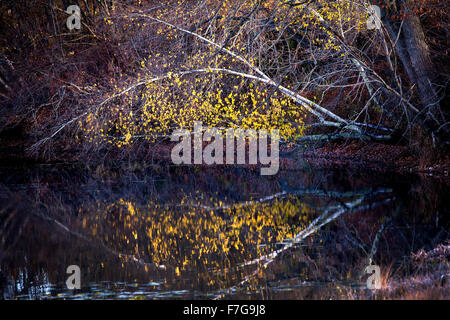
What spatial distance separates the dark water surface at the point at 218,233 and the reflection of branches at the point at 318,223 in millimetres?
22

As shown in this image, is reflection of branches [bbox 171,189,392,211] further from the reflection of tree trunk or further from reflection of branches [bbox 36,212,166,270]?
the reflection of tree trunk

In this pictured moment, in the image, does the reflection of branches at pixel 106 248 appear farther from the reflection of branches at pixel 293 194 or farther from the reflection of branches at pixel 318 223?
the reflection of branches at pixel 293 194

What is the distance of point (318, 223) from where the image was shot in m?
12.8

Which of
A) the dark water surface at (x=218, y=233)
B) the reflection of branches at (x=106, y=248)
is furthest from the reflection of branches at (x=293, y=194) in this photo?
the reflection of branches at (x=106, y=248)

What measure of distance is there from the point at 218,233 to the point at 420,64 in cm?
971

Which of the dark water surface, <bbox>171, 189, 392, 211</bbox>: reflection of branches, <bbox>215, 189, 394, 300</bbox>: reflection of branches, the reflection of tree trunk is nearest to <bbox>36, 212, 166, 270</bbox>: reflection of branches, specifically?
the dark water surface

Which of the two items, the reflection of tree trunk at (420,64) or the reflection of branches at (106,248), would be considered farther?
the reflection of tree trunk at (420,64)

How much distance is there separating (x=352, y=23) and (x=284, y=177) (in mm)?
4995

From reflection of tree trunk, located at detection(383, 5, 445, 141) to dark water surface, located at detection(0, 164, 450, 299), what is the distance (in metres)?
1.94

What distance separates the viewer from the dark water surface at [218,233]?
345 inches

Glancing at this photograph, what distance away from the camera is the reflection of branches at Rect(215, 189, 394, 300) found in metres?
9.74

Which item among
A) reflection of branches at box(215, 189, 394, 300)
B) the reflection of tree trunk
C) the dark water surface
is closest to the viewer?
the dark water surface

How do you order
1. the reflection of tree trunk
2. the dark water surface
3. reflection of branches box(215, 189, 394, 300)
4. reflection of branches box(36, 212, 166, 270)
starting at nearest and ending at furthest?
the dark water surface < reflection of branches box(215, 189, 394, 300) < reflection of branches box(36, 212, 166, 270) < the reflection of tree trunk
